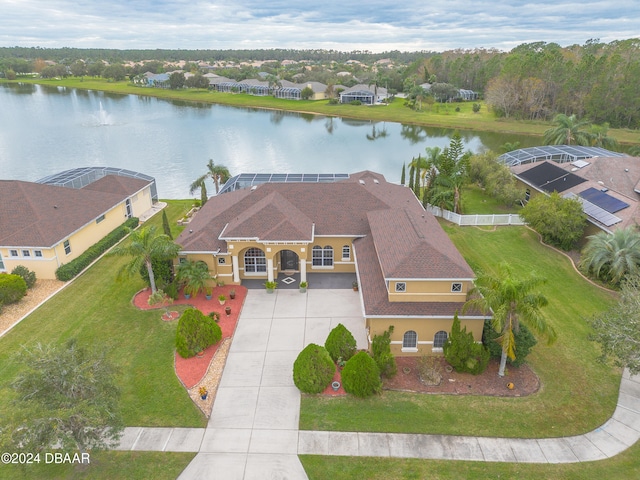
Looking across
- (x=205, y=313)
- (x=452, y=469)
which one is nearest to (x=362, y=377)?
(x=452, y=469)

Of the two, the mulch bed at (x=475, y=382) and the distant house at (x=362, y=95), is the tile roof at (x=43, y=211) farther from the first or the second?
the distant house at (x=362, y=95)

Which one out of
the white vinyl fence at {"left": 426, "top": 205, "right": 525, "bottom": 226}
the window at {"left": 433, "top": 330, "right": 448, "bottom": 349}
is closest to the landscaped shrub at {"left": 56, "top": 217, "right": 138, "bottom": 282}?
the window at {"left": 433, "top": 330, "right": 448, "bottom": 349}

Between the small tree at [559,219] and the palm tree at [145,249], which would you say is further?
the small tree at [559,219]

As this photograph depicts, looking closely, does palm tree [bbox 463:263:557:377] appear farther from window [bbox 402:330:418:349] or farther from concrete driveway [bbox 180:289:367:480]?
concrete driveway [bbox 180:289:367:480]

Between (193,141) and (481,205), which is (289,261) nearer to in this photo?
(481,205)

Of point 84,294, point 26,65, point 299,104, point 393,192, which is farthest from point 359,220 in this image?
point 26,65

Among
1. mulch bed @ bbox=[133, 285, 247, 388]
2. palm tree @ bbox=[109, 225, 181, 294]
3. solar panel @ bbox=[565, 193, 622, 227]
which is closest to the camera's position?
mulch bed @ bbox=[133, 285, 247, 388]

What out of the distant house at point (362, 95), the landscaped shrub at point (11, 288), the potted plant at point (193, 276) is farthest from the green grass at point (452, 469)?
the distant house at point (362, 95)
